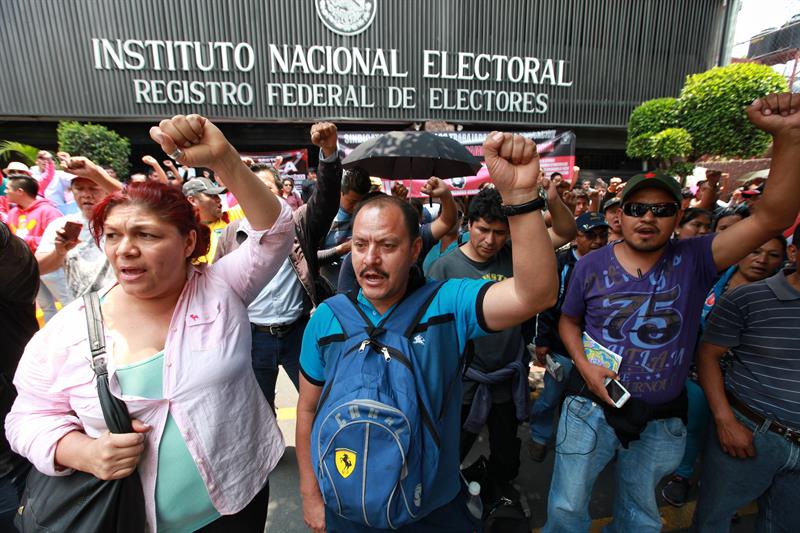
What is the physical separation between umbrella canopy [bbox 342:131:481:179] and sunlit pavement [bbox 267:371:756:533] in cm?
247

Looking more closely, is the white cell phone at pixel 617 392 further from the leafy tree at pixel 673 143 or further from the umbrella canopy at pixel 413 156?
the leafy tree at pixel 673 143

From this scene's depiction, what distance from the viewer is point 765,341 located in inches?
71.0

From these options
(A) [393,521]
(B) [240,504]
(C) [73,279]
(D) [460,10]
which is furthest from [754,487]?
(D) [460,10]

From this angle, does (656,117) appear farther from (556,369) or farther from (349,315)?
(349,315)

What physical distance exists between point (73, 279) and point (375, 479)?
2.27 m

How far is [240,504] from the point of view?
1476mm

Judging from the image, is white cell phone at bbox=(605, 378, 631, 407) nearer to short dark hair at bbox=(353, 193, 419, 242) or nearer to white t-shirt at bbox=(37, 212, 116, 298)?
short dark hair at bbox=(353, 193, 419, 242)

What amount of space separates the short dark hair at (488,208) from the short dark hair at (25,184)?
14.8 ft

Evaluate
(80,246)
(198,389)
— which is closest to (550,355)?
(198,389)

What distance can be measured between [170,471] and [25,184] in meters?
4.28

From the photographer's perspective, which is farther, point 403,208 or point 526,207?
point 403,208

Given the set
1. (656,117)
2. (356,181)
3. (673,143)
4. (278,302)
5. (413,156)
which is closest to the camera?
(278,302)

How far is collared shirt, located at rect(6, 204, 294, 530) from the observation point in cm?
128

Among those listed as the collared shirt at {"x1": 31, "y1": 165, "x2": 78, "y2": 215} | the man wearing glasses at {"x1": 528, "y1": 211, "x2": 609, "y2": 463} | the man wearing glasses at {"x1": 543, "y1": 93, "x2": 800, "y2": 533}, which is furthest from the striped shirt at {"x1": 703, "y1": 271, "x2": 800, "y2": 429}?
the collared shirt at {"x1": 31, "y1": 165, "x2": 78, "y2": 215}
